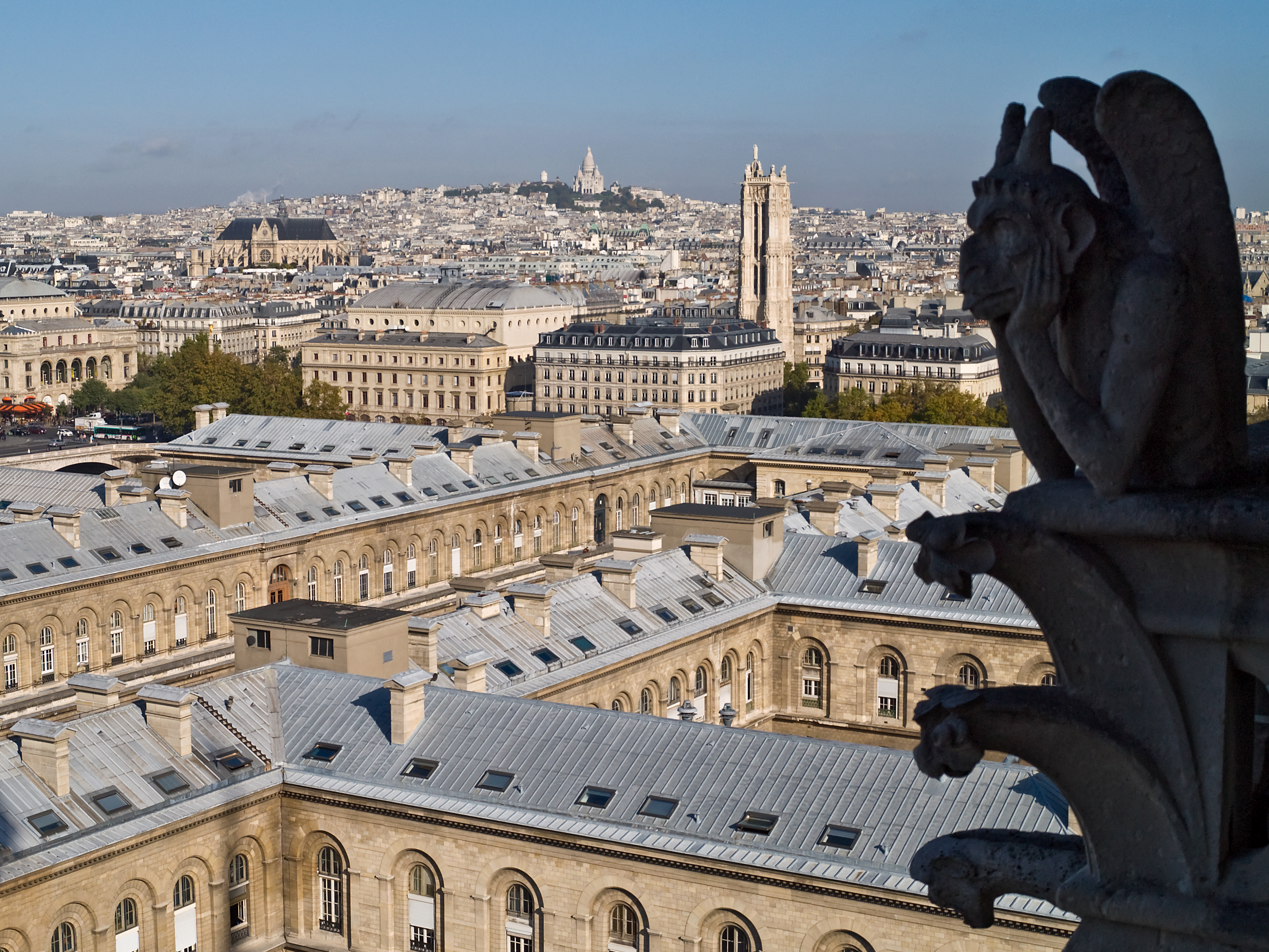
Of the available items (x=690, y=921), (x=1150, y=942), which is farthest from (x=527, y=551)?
(x=1150, y=942)

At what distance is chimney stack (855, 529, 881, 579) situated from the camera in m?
59.1

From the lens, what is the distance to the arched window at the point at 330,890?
3909cm

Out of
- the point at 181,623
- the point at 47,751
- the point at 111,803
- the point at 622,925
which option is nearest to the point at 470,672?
the point at 622,925

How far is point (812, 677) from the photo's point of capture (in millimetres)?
59031

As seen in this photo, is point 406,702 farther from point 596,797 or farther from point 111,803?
point 111,803

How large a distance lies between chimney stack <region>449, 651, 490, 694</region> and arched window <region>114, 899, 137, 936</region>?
10383 mm

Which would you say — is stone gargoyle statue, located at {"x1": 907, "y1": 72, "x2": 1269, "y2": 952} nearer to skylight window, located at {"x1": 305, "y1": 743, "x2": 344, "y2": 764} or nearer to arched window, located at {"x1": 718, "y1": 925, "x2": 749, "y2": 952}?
arched window, located at {"x1": 718, "y1": 925, "x2": 749, "y2": 952}

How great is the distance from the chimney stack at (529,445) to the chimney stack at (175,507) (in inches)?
912

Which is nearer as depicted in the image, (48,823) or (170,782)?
(48,823)

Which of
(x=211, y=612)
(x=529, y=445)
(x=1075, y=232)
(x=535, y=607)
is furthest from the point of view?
(x=529, y=445)

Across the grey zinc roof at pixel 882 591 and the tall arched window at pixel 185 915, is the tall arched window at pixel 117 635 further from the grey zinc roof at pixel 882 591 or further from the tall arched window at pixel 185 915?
the tall arched window at pixel 185 915

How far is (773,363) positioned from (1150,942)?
603 feet

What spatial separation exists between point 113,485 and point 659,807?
40331mm

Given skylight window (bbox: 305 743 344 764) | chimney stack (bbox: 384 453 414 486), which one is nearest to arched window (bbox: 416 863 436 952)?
skylight window (bbox: 305 743 344 764)
